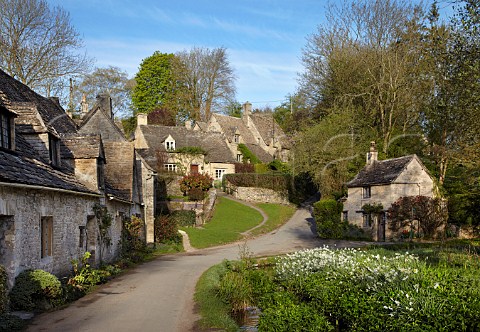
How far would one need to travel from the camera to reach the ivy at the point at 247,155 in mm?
62656

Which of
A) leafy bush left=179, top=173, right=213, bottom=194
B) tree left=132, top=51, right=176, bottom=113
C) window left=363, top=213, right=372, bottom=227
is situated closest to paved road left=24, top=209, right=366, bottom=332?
window left=363, top=213, right=372, bottom=227

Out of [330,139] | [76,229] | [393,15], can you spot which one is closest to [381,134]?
[330,139]

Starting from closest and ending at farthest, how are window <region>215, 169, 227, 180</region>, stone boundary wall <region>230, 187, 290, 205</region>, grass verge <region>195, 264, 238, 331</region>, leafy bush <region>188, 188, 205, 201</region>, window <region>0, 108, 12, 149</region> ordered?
grass verge <region>195, 264, 238, 331</region> < window <region>0, 108, 12, 149</region> < leafy bush <region>188, 188, 205, 201</region> < stone boundary wall <region>230, 187, 290, 205</region> < window <region>215, 169, 227, 180</region>

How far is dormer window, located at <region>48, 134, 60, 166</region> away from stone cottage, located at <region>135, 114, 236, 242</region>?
31.0 meters

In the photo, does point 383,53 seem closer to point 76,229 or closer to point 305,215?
point 305,215

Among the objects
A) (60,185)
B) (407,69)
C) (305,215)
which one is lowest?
(305,215)

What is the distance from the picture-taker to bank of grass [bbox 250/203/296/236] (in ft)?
126

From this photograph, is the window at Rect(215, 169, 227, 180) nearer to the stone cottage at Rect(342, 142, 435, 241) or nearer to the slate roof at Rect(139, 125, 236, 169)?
the slate roof at Rect(139, 125, 236, 169)

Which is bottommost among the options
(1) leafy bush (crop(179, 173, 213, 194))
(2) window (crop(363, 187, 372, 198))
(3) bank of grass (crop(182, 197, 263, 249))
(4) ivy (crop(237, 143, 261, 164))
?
(3) bank of grass (crop(182, 197, 263, 249))

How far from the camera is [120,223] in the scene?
2362 cm

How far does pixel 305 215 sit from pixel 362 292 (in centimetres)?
3604

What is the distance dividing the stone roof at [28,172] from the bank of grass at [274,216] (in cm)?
2267

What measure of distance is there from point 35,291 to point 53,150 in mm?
6039

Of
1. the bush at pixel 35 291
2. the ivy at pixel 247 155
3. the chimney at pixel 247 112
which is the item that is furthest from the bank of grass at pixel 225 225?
the chimney at pixel 247 112
